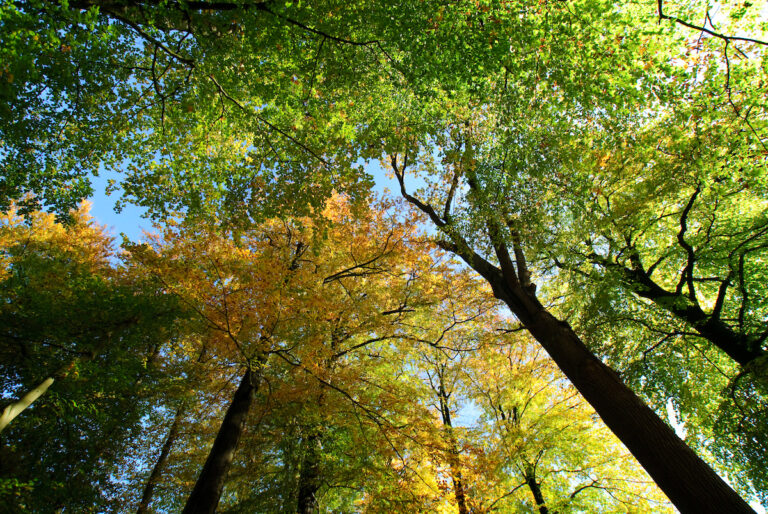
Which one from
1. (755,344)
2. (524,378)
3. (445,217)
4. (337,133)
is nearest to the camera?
(755,344)

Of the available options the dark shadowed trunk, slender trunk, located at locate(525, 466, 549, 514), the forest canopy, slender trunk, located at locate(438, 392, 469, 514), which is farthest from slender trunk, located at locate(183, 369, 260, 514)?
slender trunk, located at locate(525, 466, 549, 514)

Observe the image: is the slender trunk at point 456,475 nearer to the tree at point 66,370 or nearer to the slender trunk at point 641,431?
the slender trunk at point 641,431

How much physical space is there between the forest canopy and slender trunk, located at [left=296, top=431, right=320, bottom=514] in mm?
55

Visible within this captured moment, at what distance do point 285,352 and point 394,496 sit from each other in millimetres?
2958

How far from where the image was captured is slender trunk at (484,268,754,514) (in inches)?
121

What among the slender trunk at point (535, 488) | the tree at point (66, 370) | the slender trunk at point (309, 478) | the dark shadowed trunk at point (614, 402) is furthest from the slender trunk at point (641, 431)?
the tree at point (66, 370)

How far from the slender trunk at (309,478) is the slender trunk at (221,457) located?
166 cm

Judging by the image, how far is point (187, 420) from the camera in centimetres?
999

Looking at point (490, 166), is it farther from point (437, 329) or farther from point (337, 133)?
point (437, 329)

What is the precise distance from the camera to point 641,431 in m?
3.65

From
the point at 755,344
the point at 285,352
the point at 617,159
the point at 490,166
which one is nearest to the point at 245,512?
the point at 285,352

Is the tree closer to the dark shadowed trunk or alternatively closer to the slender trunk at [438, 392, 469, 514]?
the slender trunk at [438, 392, 469, 514]

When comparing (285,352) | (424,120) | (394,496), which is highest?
(424,120)

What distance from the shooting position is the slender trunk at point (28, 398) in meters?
3.83
